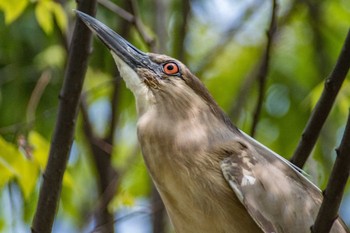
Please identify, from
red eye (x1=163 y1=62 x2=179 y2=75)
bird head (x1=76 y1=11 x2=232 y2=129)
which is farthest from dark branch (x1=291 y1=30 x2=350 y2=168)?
red eye (x1=163 y1=62 x2=179 y2=75)

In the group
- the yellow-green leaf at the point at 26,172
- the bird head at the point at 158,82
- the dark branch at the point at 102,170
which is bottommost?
the dark branch at the point at 102,170

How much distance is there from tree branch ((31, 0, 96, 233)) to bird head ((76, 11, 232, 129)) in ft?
1.02

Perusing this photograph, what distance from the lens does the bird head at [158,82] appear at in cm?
396

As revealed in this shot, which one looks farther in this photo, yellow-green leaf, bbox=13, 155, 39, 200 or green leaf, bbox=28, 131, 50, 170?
green leaf, bbox=28, 131, 50, 170

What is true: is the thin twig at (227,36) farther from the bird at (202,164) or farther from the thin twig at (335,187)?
the thin twig at (335,187)

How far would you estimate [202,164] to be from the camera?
3631 mm

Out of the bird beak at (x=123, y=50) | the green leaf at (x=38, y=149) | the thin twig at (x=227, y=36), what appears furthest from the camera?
the thin twig at (x=227, y=36)

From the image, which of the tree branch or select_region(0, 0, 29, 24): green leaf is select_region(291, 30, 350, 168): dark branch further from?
select_region(0, 0, 29, 24): green leaf

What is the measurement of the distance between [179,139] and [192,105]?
10.6 inches

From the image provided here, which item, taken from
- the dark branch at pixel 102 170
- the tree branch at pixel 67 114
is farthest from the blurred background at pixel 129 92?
the tree branch at pixel 67 114

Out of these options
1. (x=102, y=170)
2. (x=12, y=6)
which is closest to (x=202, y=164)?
(x=12, y=6)

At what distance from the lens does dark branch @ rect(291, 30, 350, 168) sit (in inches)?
128

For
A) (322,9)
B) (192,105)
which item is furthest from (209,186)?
(322,9)

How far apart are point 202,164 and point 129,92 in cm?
216
